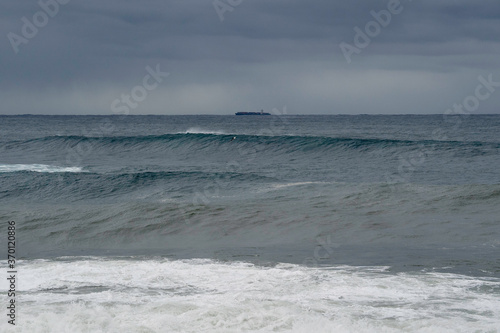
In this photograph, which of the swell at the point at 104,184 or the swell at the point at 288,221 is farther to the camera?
the swell at the point at 104,184

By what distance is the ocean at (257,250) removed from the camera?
883 cm

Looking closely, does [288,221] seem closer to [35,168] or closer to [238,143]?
[35,168]

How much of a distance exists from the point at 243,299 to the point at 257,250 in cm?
449

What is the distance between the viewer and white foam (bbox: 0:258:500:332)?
8469 millimetres

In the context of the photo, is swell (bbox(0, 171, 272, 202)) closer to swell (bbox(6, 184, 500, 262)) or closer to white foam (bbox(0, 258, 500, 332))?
swell (bbox(6, 184, 500, 262))

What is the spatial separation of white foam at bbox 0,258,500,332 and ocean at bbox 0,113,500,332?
34mm

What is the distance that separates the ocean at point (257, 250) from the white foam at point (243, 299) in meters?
0.03

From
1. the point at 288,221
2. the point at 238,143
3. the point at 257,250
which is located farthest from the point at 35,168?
the point at 257,250

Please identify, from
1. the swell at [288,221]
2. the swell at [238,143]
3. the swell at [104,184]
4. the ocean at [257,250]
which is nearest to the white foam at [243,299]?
the ocean at [257,250]

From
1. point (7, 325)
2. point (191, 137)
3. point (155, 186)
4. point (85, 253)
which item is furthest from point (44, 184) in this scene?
point (191, 137)

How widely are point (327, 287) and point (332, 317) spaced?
1.72m

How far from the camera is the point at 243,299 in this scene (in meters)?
9.57

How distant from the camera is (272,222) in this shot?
17.4m

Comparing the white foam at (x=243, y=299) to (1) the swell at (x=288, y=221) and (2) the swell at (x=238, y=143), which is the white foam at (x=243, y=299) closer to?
(1) the swell at (x=288, y=221)
